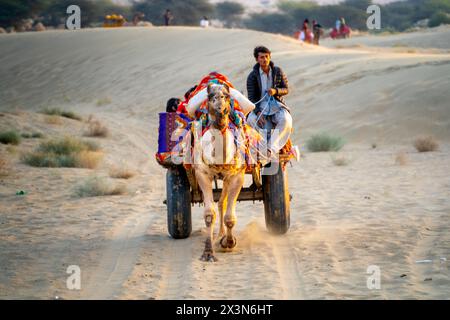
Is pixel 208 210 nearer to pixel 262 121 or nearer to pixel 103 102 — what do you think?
pixel 262 121

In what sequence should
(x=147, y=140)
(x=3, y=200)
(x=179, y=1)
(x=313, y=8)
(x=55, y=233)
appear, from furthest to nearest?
(x=313, y=8) < (x=179, y=1) < (x=147, y=140) < (x=3, y=200) < (x=55, y=233)

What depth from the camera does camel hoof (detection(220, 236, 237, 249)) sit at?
8617 millimetres

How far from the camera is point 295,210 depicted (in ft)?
37.9

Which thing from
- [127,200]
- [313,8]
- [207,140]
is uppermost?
[313,8]

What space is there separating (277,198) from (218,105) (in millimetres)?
1742

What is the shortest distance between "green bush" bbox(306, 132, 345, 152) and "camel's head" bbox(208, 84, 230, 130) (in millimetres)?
11831

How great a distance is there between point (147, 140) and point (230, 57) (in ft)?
50.9

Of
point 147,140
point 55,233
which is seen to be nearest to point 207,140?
point 55,233

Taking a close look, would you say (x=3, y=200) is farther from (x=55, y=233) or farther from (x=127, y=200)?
(x=55, y=233)

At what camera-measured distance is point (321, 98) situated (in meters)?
25.7

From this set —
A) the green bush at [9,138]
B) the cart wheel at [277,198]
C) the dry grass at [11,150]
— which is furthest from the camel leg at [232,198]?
the green bush at [9,138]

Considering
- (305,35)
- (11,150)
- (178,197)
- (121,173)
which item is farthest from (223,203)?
(305,35)

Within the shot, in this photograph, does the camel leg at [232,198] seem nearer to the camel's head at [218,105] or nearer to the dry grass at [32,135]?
the camel's head at [218,105]
